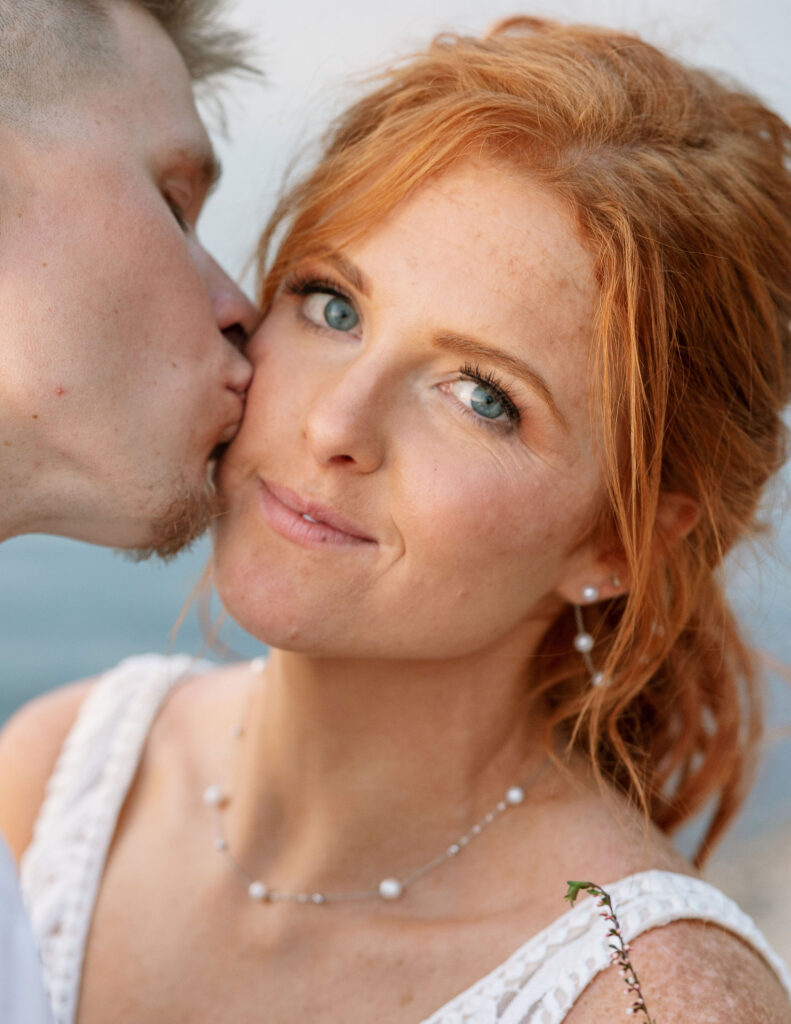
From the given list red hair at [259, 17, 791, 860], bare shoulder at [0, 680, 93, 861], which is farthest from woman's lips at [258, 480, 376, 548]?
bare shoulder at [0, 680, 93, 861]

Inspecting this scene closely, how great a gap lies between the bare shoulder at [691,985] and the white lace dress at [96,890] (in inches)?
0.9

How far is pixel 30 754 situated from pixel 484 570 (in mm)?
1525

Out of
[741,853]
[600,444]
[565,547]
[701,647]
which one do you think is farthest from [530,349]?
[741,853]

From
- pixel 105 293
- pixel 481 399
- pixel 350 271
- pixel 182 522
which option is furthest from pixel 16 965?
pixel 350 271

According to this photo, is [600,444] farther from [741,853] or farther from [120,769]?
[741,853]

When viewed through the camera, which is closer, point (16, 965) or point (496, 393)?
point (16, 965)

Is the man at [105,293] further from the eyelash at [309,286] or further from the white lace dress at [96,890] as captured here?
the white lace dress at [96,890]

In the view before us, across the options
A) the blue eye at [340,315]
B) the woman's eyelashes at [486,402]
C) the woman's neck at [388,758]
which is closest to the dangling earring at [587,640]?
the woman's neck at [388,758]

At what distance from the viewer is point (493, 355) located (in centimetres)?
211

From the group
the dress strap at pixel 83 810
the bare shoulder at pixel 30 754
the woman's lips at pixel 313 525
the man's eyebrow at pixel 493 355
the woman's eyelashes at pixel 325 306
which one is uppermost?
the man's eyebrow at pixel 493 355

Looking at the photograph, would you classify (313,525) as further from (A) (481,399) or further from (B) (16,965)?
(B) (16,965)

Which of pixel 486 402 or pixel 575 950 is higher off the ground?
pixel 486 402

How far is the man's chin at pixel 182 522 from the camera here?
2213mm

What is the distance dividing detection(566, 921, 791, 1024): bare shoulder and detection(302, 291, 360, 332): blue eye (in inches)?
51.1
